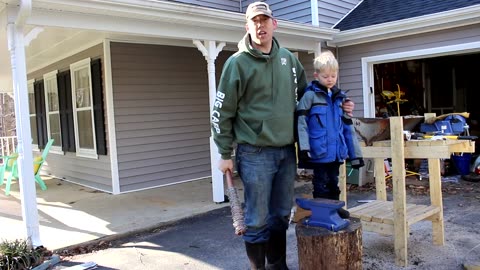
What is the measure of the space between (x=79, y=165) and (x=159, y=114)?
6.03ft

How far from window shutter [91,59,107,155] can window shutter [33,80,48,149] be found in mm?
2771

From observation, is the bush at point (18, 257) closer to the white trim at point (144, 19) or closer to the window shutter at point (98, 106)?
the white trim at point (144, 19)

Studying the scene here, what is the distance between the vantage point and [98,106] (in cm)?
630

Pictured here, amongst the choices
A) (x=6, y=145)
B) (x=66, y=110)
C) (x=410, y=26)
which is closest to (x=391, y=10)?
(x=410, y=26)

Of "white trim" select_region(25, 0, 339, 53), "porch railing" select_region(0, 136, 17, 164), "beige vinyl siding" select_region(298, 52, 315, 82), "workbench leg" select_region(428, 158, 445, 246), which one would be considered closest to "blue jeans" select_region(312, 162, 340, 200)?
"workbench leg" select_region(428, 158, 445, 246)

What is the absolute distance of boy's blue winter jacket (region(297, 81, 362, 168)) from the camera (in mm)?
2543

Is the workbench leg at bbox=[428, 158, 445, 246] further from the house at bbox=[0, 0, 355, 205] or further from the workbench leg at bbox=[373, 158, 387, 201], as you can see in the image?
the house at bbox=[0, 0, 355, 205]

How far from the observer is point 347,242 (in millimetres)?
→ 2371

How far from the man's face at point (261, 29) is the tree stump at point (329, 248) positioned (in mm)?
1149

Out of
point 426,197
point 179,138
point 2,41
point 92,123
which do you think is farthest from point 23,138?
point 426,197

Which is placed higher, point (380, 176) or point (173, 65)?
point (173, 65)

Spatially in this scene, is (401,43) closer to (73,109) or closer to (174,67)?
(174,67)

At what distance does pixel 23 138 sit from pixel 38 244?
96 cm

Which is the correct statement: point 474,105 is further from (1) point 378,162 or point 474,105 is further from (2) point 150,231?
(2) point 150,231
